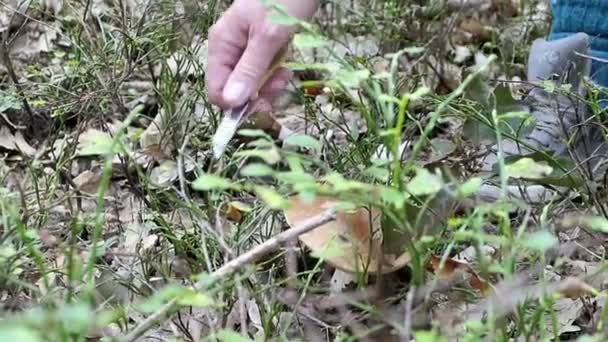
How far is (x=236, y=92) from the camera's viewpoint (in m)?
1.23

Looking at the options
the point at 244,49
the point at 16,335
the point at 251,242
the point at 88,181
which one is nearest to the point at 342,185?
the point at 16,335

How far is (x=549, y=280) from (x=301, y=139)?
0.46m

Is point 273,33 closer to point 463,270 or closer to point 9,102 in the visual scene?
A: point 463,270

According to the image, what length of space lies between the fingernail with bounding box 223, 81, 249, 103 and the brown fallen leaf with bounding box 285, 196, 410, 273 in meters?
0.24

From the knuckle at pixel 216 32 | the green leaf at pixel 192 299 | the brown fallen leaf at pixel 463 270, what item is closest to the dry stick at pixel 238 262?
the green leaf at pixel 192 299

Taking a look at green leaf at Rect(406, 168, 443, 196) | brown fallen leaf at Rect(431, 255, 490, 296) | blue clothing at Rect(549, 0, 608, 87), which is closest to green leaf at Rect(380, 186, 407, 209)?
green leaf at Rect(406, 168, 443, 196)

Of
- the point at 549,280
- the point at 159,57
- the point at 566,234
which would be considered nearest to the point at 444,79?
the point at 159,57

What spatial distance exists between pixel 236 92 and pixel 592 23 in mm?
1019

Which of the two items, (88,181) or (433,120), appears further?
(88,181)

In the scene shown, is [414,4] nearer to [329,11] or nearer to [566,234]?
[329,11]

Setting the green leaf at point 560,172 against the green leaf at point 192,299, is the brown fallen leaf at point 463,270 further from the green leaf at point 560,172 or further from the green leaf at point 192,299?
the green leaf at point 192,299

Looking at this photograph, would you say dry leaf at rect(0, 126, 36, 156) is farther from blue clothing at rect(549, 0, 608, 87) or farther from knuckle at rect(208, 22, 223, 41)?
blue clothing at rect(549, 0, 608, 87)

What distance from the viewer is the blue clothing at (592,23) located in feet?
6.22

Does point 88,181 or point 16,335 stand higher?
point 16,335
